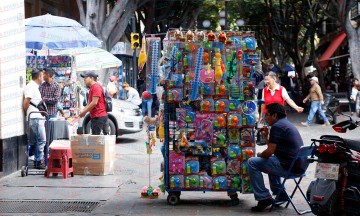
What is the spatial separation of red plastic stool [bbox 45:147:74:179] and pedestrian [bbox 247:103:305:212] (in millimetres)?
3704

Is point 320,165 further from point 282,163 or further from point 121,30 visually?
point 121,30

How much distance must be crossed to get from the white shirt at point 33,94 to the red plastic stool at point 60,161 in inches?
39.9

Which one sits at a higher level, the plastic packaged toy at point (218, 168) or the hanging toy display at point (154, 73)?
the hanging toy display at point (154, 73)

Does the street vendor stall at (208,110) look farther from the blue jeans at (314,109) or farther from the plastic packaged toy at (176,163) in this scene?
the blue jeans at (314,109)

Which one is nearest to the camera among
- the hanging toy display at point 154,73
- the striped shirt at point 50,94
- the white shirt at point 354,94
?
the hanging toy display at point 154,73

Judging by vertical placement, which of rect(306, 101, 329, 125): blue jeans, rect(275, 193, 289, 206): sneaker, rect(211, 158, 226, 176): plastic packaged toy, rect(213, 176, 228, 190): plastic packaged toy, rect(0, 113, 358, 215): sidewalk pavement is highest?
rect(306, 101, 329, 125): blue jeans

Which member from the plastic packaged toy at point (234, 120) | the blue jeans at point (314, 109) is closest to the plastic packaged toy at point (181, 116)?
the plastic packaged toy at point (234, 120)

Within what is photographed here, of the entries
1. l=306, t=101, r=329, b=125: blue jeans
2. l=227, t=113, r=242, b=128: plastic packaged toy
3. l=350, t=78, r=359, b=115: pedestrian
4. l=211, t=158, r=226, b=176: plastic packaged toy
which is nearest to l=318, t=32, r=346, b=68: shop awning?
l=350, t=78, r=359, b=115: pedestrian

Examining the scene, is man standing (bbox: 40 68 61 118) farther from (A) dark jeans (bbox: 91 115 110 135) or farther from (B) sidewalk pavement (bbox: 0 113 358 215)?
(B) sidewalk pavement (bbox: 0 113 358 215)

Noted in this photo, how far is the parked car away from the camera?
16688 millimetres

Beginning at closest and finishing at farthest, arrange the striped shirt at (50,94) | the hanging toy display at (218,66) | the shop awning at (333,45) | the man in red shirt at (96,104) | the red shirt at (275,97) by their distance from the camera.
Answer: the hanging toy display at (218,66), the man in red shirt at (96,104), the striped shirt at (50,94), the red shirt at (275,97), the shop awning at (333,45)

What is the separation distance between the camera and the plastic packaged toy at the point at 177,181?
28.7ft

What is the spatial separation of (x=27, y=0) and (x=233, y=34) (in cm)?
1420

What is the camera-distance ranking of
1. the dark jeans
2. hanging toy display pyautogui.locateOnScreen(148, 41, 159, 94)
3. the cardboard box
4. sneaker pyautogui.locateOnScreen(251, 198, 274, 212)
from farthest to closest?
1. the dark jeans
2. the cardboard box
3. hanging toy display pyautogui.locateOnScreen(148, 41, 159, 94)
4. sneaker pyautogui.locateOnScreen(251, 198, 274, 212)
